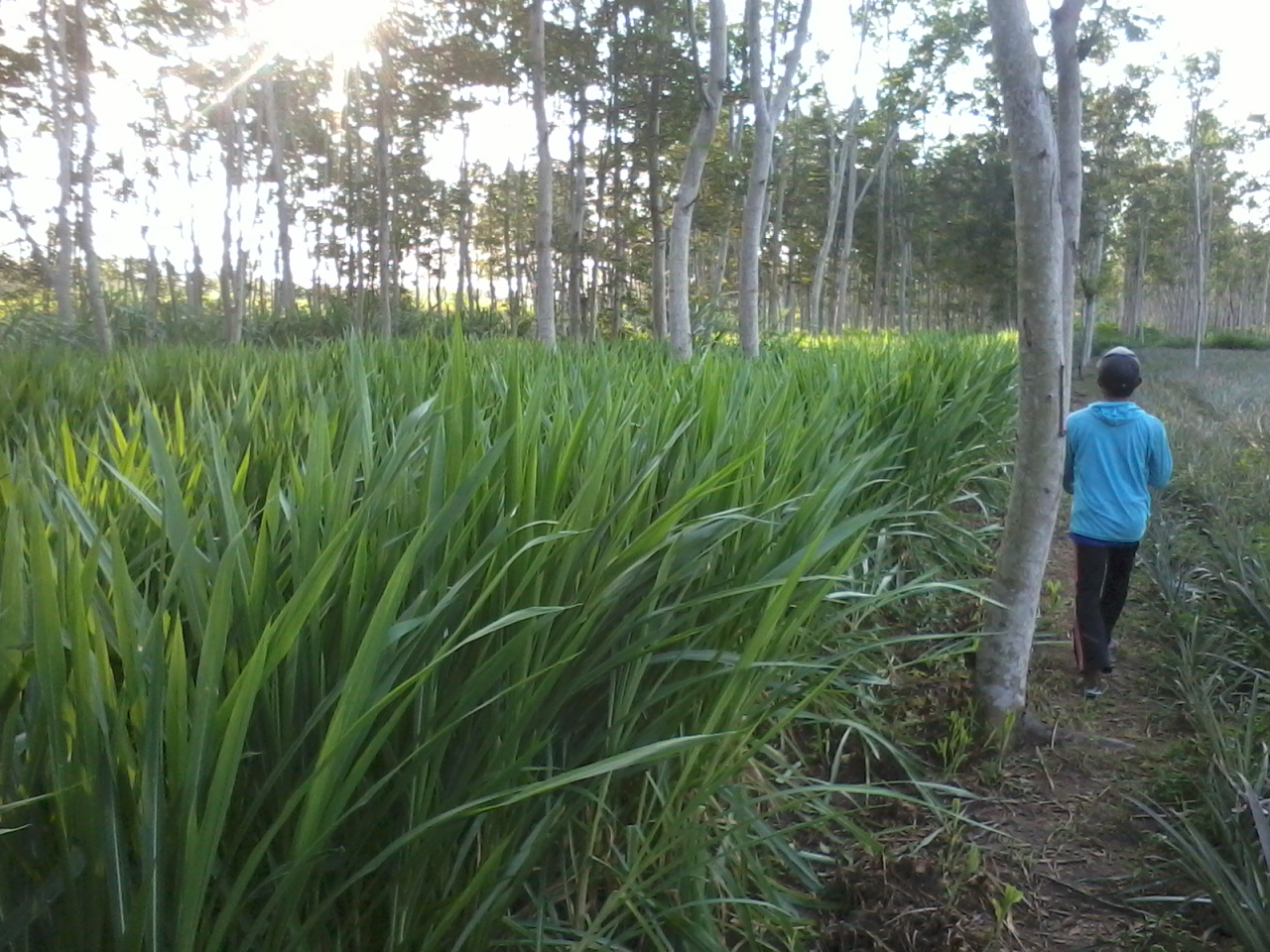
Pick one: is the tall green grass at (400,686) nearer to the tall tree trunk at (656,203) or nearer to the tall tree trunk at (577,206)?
the tall tree trunk at (656,203)

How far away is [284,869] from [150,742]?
190 mm

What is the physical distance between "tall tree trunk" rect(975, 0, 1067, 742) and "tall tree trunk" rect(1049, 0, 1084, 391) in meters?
0.24

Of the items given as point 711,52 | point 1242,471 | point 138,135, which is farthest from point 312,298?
point 1242,471

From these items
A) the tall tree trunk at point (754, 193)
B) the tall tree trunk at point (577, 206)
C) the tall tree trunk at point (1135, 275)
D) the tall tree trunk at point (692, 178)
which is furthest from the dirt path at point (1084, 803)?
the tall tree trunk at point (1135, 275)

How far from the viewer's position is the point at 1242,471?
6.21m

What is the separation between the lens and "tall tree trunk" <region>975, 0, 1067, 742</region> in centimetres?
253

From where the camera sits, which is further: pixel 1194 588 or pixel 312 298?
pixel 312 298

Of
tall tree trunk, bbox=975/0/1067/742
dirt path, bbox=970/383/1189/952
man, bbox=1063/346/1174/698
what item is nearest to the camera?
dirt path, bbox=970/383/1189/952

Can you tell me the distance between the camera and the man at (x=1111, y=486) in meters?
3.38

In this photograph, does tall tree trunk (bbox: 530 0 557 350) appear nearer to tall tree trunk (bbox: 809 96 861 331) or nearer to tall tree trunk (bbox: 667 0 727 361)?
tall tree trunk (bbox: 667 0 727 361)

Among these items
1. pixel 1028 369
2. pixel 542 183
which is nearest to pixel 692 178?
pixel 542 183

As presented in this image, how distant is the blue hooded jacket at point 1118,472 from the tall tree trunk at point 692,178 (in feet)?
16.8

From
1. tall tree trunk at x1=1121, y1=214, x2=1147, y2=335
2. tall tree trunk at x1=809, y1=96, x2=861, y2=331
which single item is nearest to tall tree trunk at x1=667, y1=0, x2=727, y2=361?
tall tree trunk at x1=809, y1=96, x2=861, y2=331

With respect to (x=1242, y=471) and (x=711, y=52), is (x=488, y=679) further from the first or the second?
(x=711, y=52)
